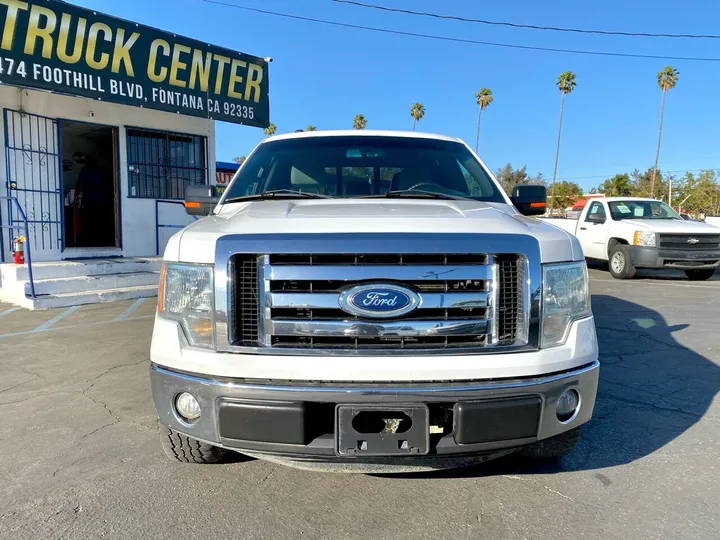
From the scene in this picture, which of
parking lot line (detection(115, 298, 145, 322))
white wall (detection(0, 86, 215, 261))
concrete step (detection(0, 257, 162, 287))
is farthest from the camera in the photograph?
white wall (detection(0, 86, 215, 261))

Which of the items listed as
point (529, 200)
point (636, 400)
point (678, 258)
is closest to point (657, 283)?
point (678, 258)

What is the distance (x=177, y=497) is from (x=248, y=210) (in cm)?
147

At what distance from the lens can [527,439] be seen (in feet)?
6.93

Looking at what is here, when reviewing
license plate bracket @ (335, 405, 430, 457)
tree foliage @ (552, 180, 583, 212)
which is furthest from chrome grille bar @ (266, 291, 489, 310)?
tree foliage @ (552, 180, 583, 212)

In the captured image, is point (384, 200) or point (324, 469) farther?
point (384, 200)

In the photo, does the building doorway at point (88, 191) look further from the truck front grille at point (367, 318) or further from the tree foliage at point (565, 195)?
the tree foliage at point (565, 195)

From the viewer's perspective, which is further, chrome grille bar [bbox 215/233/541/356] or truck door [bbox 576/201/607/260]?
truck door [bbox 576/201/607/260]

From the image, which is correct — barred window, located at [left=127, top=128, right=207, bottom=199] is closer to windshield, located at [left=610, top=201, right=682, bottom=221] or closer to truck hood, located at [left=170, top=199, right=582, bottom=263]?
truck hood, located at [left=170, top=199, right=582, bottom=263]

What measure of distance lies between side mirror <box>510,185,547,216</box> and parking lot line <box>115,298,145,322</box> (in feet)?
17.6

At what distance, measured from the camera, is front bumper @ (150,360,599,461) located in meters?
2.01

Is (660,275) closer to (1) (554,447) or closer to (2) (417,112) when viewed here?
(1) (554,447)

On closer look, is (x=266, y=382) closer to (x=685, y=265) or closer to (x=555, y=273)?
(x=555, y=273)

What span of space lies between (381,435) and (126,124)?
988 cm

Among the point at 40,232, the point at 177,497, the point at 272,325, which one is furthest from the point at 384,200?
the point at 40,232
